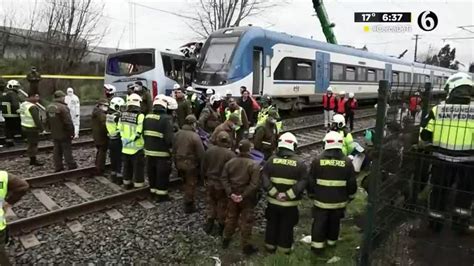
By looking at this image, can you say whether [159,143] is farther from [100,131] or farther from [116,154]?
[100,131]

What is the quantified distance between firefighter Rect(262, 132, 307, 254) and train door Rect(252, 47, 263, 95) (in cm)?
928

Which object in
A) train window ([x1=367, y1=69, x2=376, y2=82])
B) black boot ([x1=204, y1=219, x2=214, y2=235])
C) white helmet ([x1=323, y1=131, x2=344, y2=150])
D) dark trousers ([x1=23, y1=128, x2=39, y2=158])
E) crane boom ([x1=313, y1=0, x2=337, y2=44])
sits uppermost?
crane boom ([x1=313, y1=0, x2=337, y2=44])

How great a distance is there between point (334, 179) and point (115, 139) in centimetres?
464

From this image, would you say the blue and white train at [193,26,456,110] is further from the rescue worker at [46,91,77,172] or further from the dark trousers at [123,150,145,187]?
the dark trousers at [123,150,145,187]

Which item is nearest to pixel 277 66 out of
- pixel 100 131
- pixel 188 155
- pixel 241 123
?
pixel 241 123

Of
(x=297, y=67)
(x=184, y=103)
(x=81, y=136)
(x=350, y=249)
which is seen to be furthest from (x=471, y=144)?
(x=297, y=67)

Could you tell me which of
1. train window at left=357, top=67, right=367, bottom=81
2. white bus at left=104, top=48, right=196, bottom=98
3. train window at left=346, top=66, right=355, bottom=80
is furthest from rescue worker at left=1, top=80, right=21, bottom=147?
train window at left=357, top=67, right=367, bottom=81

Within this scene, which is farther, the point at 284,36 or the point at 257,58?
the point at 284,36

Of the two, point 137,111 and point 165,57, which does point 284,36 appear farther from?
point 137,111

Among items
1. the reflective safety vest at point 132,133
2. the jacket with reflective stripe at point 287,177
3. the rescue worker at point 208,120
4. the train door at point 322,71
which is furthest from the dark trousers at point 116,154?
the train door at point 322,71

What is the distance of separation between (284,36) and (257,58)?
6.29 feet

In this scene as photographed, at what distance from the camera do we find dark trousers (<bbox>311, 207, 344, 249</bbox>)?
532 centimetres

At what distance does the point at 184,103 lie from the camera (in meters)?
9.88

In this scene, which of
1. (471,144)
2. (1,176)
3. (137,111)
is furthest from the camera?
(137,111)
